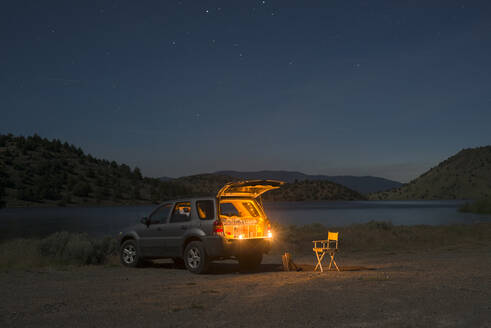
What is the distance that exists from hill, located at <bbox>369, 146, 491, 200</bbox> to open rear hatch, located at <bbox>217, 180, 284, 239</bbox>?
458 ft

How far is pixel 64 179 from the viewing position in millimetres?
119312

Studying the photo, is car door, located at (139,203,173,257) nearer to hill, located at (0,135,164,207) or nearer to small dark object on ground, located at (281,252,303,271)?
small dark object on ground, located at (281,252,303,271)

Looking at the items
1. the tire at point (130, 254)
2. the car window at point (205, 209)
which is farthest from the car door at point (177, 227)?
the tire at point (130, 254)

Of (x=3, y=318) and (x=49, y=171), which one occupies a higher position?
(x=49, y=171)

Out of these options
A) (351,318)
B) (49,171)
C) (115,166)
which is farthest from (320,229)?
(115,166)

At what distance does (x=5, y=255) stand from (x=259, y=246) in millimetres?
10405

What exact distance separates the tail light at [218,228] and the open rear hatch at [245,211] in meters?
0.24

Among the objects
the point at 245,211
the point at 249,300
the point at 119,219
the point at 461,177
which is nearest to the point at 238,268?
the point at 245,211

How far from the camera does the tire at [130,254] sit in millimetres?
15055

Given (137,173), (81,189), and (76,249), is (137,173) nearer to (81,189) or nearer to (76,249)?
(81,189)

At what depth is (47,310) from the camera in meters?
8.22

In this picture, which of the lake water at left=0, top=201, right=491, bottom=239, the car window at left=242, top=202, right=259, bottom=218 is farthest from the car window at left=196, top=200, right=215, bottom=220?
the lake water at left=0, top=201, right=491, bottom=239

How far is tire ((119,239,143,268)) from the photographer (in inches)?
593

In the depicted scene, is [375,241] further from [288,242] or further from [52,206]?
[52,206]
